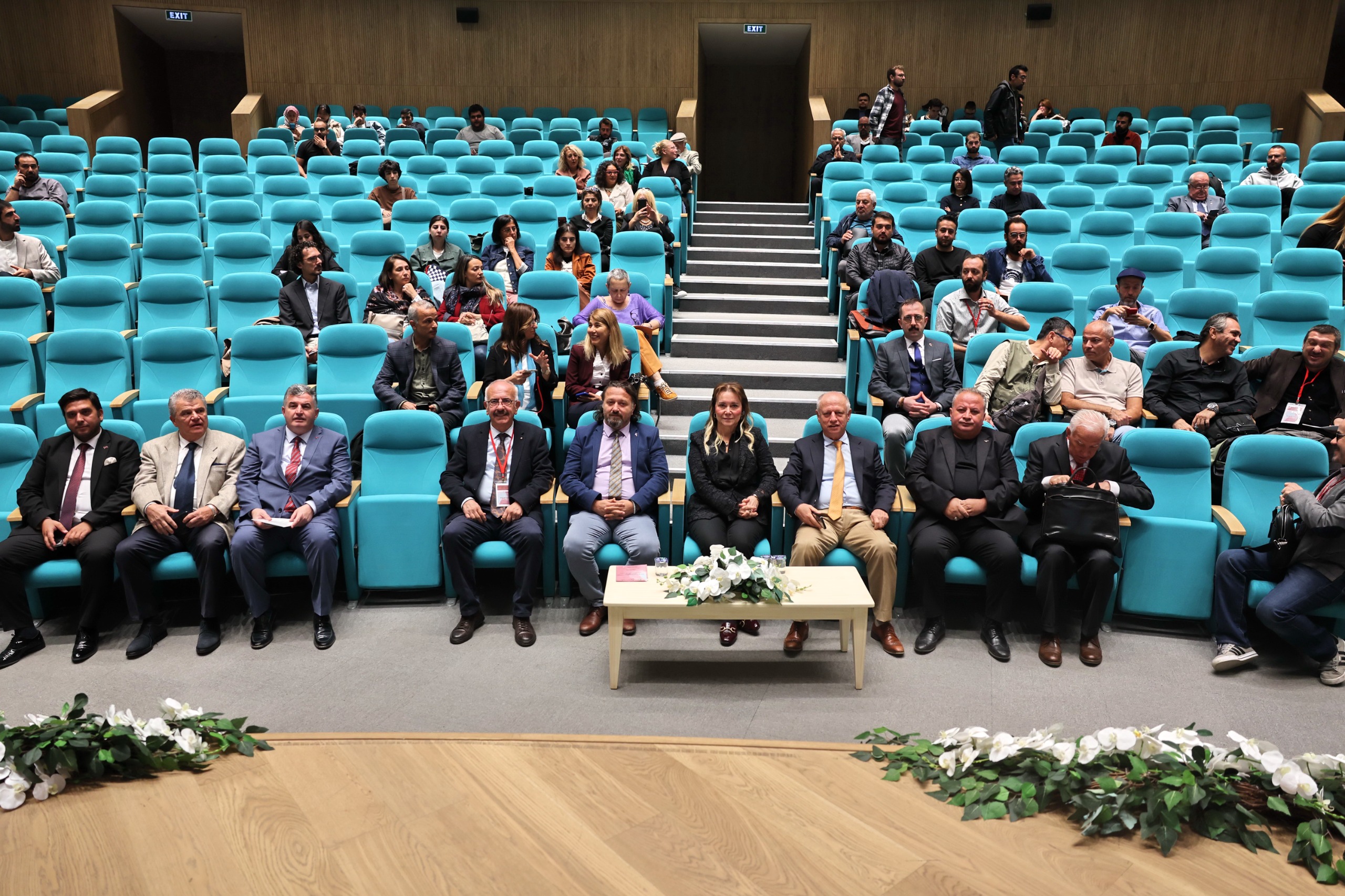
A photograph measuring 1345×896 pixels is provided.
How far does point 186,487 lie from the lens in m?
3.18

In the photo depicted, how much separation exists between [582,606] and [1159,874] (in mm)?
1976

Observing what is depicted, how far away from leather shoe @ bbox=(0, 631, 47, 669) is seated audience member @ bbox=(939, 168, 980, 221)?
4904 mm

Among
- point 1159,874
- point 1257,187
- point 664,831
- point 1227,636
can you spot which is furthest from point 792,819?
point 1257,187

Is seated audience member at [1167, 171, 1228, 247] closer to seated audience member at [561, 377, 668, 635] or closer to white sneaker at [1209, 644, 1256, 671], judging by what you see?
white sneaker at [1209, 644, 1256, 671]

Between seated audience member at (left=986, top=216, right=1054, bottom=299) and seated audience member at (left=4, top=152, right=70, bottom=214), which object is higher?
seated audience member at (left=4, top=152, right=70, bottom=214)

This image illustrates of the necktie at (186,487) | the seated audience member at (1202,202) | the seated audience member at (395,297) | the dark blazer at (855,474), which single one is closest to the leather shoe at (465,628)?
the necktie at (186,487)

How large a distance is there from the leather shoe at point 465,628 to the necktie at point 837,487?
1.24 metres

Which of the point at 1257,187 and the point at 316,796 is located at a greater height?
the point at 1257,187

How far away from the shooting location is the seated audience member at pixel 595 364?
379 cm

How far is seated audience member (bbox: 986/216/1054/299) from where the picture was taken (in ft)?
15.3

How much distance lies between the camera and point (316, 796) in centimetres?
210

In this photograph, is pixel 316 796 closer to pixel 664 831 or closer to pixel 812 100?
pixel 664 831

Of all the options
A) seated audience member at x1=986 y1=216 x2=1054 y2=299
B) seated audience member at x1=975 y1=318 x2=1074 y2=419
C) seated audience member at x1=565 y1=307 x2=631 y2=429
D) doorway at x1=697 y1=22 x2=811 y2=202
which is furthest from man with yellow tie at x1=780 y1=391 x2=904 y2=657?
doorway at x1=697 y1=22 x2=811 y2=202

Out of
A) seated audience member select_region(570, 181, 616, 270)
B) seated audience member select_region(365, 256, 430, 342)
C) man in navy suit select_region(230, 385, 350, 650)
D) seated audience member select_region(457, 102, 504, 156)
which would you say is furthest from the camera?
seated audience member select_region(457, 102, 504, 156)
